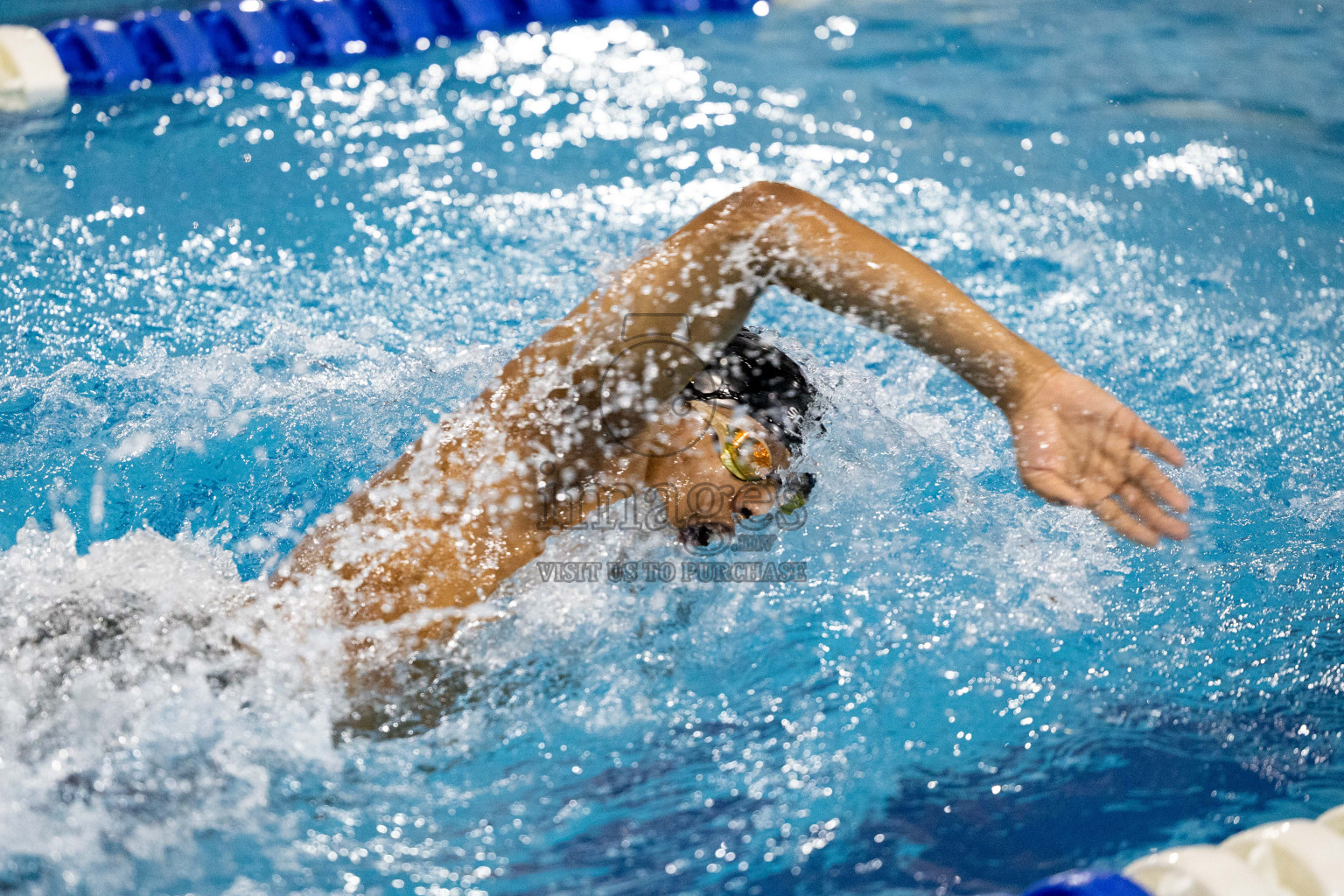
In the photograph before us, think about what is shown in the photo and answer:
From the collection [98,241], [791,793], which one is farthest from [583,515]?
[98,241]

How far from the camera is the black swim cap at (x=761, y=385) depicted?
1.69 m

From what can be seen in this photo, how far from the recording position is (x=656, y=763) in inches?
63.6

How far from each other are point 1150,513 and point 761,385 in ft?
1.96

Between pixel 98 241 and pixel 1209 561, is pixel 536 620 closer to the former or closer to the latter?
pixel 1209 561

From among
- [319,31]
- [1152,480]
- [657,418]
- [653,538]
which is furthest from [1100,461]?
[319,31]

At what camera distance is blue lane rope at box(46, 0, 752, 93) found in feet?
13.0

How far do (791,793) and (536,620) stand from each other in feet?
1.57

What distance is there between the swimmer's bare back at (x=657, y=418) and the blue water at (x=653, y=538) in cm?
13

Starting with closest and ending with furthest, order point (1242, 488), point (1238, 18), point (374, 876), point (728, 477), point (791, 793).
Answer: point (374, 876)
point (791, 793)
point (728, 477)
point (1242, 488)
point (1238, 18)

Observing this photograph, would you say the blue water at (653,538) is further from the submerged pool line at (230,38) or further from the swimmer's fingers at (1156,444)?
the swimmer's fingers at (1156,444)

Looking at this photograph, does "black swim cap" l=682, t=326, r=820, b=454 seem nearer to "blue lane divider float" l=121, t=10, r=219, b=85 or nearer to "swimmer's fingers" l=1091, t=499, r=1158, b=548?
"swimmer's fingers" l=1091, t=499, r=1158, b=548

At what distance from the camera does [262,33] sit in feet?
13.4

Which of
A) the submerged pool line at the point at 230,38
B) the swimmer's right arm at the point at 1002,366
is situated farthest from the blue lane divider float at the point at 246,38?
the swimmer's right arm at the point at 1002,366

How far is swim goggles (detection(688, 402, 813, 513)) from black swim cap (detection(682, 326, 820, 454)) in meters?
0.03
